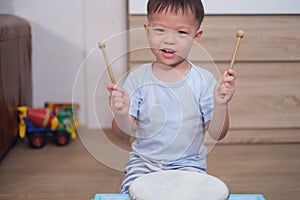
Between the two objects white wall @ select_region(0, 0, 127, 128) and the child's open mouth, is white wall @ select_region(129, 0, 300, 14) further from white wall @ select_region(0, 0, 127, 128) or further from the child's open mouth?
the child's open mouth

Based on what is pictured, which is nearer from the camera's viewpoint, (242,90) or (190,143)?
(190,143)

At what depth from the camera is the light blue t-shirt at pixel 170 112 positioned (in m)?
0.85

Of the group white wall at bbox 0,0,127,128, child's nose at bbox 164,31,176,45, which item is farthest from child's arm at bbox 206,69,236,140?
white wall at bbox 0,0,127,128

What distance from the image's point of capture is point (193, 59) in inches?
32.4

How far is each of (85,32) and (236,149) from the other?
32.6 inches

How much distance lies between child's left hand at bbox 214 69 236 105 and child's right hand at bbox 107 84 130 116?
6.6 inches

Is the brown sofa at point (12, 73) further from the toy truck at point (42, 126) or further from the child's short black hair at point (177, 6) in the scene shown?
the child's short black hair at point (177, 6)

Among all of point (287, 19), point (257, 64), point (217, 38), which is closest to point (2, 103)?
point (217, 38)

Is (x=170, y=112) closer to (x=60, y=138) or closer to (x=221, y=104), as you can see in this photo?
(x=221, y=104)

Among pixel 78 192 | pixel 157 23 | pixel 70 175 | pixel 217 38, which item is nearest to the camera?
pixel 157 23

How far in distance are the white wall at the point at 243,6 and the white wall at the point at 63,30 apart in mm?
246

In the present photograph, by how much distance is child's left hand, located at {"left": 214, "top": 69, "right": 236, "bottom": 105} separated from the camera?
76 cm

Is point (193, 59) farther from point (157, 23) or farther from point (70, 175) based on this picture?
point (70, 175)

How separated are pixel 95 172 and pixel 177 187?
0.85 metres
